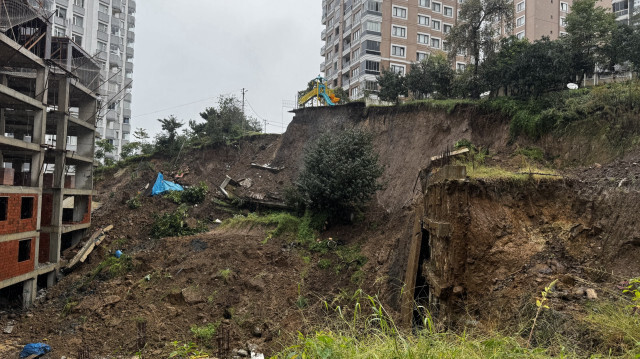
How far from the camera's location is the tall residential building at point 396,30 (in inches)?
1564

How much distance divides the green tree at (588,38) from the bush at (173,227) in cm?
2219

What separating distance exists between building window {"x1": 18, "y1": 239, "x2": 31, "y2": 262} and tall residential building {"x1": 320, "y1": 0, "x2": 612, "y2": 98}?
28.9 metres

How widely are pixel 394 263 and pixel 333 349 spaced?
11.5m

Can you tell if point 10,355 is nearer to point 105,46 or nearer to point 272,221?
point 272,221

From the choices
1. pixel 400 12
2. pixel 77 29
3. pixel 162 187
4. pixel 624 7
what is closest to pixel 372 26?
pixel 400 12

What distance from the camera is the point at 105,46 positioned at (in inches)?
1793

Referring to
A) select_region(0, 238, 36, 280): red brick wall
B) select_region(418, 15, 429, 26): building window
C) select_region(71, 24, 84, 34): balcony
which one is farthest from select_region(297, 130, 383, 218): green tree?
select_region(71, 24, 84, 34): balcony

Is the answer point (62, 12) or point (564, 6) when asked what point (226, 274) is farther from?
point (564, 6)

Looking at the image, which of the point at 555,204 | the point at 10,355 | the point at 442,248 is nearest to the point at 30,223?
the point at 10,355

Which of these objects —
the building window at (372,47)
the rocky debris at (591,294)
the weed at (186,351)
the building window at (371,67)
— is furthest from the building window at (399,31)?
the rocky debris at (591,294)

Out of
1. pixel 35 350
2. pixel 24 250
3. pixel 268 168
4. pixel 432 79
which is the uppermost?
pixel 432 79

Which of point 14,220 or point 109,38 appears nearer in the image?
point 14,220

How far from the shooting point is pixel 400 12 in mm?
40562

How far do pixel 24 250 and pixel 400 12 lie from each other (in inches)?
1492
